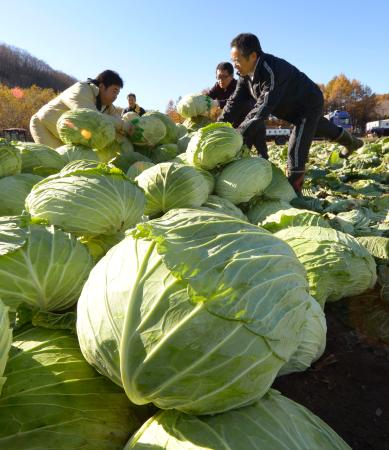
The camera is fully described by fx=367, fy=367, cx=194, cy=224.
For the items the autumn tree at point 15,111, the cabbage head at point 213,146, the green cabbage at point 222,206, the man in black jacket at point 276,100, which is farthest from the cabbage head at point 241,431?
the autumn tree at point 15,111

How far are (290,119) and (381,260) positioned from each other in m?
4.01

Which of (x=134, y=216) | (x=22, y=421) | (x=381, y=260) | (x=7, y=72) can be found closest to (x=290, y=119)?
(x=381, y=260)

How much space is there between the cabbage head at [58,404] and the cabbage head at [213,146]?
116 inches

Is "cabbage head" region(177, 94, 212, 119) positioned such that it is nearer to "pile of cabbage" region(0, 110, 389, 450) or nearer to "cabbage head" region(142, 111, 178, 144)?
"cabbage head" region(142, 111, 178, 144)

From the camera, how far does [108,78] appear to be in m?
6.21

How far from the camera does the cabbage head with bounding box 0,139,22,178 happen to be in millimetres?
3203

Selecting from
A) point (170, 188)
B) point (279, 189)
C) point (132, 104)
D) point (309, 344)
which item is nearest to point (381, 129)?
point (132, 104)

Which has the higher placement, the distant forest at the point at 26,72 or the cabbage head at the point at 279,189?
the distant forest at the point at 26,72

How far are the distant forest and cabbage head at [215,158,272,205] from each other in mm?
96753

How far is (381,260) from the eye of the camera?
3.49 m

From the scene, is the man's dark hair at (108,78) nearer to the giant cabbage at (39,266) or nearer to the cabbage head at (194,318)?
the giant cabbage at (39,266)

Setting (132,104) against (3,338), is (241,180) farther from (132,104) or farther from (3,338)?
(132,104)

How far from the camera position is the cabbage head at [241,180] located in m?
4.23

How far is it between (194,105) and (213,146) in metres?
3.40
